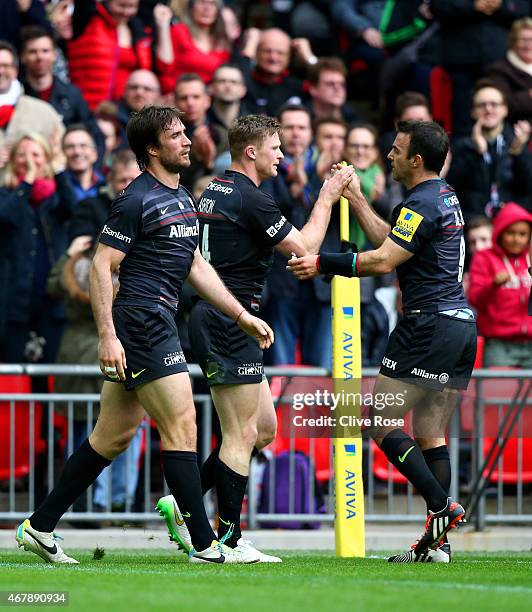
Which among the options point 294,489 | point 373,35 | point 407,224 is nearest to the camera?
point 407,224

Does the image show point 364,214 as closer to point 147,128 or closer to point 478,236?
point 147,128

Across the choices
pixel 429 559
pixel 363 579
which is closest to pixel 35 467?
pixel 429 559

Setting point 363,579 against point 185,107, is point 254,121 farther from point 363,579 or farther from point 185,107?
point 185,107

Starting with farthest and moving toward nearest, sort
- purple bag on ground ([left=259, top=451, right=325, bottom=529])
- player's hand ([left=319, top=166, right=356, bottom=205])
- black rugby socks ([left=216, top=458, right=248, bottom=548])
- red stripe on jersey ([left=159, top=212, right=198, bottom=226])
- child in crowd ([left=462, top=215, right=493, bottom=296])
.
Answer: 1. child in crowd ([left=462, top=215, right=493, bottom=296])
2. purple bag on ground ([left=259, top=451, right=325, bottom=529])
3. player's hand ([left=319, top=166, right=356, bottom=205])
4. black rugby socks ([left=216, top=458, right=248, bottom=548])
5. red stripe on jersey ([left=159, top=212, right=198, bottom=226])

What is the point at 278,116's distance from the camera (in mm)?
14438

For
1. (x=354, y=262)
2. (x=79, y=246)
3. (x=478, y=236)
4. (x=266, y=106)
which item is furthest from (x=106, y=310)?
(x=266, y=106)

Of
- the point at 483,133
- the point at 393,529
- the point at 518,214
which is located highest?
the point at 483,133

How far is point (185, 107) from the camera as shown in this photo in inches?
581

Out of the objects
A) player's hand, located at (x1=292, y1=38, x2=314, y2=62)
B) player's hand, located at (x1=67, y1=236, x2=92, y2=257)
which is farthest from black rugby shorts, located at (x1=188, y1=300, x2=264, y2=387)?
player's hand, located at (x1=292, y1=38, x2=314, y2=62)

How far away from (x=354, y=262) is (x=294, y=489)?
354cm

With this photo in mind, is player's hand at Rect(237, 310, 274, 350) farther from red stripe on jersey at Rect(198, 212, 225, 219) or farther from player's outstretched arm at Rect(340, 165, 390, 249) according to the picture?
player's outstretched arm at Rect(340, 165, 390, 249)

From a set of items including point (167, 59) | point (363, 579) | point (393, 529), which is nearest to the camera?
point (363, 579)

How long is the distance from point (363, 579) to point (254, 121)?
2.91 m

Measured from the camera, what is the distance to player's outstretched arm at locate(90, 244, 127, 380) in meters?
8.31
